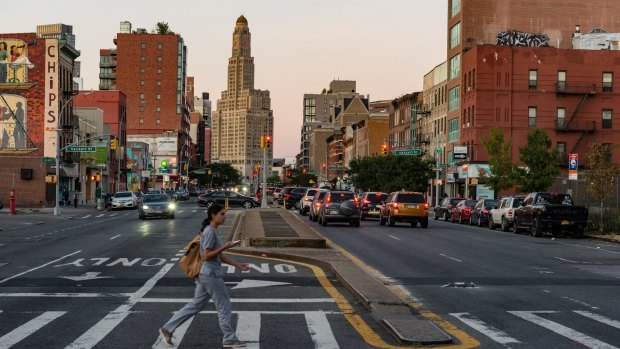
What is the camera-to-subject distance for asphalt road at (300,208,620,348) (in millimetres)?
11383

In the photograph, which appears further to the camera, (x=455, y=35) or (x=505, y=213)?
(x=455, y=35)

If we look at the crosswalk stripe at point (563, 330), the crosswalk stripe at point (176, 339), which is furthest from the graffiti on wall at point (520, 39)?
the crosswalk stripe at point (176, 339)

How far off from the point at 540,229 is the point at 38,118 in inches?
2230

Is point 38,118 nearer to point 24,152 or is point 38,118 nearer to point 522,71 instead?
point 24,152

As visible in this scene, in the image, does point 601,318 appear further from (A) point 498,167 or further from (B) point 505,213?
(A) point 498,167

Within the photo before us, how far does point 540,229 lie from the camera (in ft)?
125

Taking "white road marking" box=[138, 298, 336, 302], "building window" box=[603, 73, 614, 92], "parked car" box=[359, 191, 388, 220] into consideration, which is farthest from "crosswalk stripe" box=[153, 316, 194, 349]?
"building window" box=[603, 73, 614, 92]

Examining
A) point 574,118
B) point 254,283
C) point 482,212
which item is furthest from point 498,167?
point 254,283

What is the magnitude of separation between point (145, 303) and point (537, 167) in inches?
2009

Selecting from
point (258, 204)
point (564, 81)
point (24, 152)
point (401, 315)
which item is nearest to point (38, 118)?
point (24, 152)

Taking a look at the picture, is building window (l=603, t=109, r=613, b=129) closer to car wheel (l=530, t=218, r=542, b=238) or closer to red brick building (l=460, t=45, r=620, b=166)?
red brick building (l=460, t=45, r=620, b=166)

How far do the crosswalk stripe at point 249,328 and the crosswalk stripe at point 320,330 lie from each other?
0.74 m

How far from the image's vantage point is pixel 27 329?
11273mm

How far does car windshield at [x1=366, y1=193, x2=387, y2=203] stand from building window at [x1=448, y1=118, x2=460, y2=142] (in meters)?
36.0
